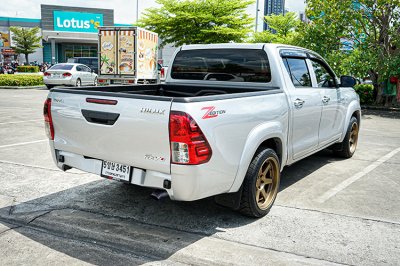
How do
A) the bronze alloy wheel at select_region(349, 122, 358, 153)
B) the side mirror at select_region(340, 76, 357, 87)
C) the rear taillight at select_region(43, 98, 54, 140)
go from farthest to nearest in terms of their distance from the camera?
the bronze alloy wheel at select_region(349, 122, 358, 153)
the side mirror at select_region(340, 76, 357, 87)
the rear taillight at select_region(43, 98, 54, 140)

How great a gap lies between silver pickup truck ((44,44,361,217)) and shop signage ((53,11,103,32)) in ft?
172

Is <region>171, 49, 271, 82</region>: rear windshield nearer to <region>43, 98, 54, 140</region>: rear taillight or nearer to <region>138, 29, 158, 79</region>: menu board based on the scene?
<region>43, 98, 54, 140</region>: rear taillight

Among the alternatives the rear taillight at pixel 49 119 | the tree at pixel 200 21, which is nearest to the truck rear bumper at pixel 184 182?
the rear taillight at pixel 49 119

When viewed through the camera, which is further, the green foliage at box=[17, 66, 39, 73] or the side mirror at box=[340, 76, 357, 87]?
the green foliage at box=[17, 66, 39, 73]

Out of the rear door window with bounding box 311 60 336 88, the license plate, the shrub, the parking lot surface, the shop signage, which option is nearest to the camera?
the parking lot surface

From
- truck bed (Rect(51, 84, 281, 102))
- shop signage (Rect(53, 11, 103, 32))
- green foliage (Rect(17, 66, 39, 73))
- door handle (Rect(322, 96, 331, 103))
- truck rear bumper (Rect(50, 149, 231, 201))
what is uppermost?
shop signage (Rect(53, 11, 103, 32))

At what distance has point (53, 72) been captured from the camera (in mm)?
21812

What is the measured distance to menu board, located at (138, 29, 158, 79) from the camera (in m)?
19.7

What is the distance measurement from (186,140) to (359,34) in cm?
1606

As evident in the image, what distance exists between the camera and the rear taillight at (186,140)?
321 cm

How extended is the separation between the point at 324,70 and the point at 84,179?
154 inches

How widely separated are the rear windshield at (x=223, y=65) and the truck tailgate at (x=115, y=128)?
1.98 metres

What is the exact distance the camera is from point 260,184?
4.25 m

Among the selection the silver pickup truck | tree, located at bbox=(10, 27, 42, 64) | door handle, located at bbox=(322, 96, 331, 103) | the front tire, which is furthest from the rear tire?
tree, located at bbox=(10, 27, 42, 64)
